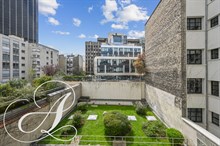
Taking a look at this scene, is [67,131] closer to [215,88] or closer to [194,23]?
[215,88]

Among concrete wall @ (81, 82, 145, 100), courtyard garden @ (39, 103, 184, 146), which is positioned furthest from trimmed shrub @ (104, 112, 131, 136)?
concrete wall @ (81, 82, 145, 100)

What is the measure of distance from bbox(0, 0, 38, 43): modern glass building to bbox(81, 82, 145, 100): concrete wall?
58852mm

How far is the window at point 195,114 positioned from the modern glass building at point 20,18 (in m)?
73.4

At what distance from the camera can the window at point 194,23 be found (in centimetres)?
1043

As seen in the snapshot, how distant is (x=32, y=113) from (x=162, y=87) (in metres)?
11.8

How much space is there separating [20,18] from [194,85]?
80699 mm

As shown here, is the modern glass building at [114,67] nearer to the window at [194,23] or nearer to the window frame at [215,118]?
the window at [194,23]

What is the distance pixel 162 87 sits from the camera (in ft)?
46.6

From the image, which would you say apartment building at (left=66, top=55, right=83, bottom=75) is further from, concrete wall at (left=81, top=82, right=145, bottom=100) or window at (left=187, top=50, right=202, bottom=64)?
window at (left=187, top=50, right=202, bottom=64)

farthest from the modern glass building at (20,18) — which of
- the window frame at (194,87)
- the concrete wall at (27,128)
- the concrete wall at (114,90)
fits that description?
the window frame at (194,87)

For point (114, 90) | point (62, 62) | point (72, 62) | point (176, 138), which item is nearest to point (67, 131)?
point (176, 138)

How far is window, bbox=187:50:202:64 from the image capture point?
34.3ft

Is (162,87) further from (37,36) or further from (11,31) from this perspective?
(37,36)

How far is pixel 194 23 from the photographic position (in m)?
10.5
